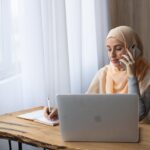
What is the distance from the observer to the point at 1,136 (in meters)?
1.74

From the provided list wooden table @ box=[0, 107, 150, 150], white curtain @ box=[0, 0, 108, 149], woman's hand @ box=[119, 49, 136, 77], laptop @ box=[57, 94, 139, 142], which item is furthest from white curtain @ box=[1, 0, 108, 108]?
laptop @ box=[57, 94, 139, 142]

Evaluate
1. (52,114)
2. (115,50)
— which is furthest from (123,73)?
(52,114)

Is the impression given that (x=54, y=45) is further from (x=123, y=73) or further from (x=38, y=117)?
(x=38, y=117)

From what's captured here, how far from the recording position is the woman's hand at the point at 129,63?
194 cm

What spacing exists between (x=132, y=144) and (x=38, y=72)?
1.12 meters

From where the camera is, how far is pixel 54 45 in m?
2.55

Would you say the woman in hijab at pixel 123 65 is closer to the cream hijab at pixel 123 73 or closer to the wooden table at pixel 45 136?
the cream hijab at pixel 123 73

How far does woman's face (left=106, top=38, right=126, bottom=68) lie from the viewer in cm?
212

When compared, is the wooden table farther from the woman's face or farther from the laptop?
the woman's face

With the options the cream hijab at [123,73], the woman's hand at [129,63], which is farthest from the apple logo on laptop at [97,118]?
the cream hijab at [123,73]

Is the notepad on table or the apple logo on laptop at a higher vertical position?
the apple logo on laptop

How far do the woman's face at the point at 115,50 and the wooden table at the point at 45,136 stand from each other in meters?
0.51

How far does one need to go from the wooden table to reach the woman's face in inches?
20.1

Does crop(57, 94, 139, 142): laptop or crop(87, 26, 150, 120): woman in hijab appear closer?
crop(57, 94, 139, 142): laptop
